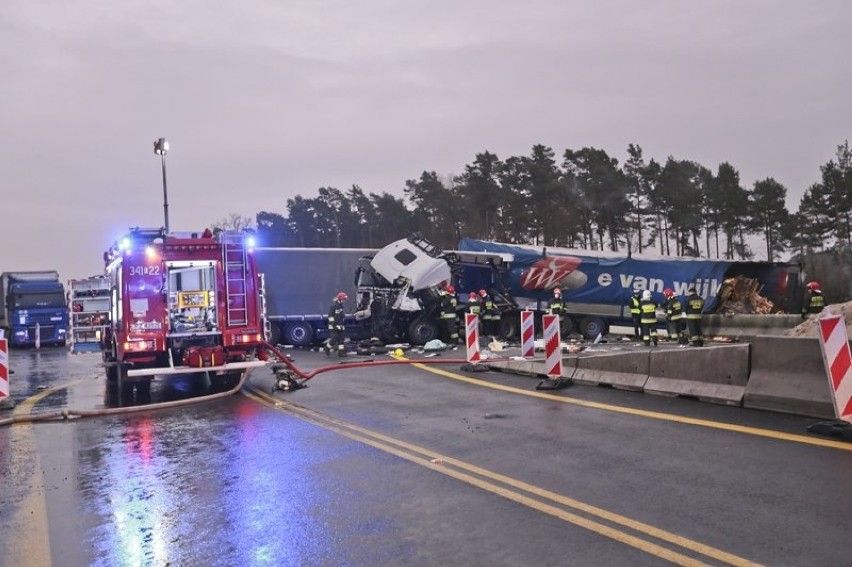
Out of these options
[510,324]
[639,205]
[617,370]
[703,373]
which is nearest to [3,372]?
[617,370]

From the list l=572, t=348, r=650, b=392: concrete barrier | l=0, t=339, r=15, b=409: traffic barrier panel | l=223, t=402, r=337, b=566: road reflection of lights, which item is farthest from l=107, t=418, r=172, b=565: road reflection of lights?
l=572, t=348, r=650, b=392: concrete barrier

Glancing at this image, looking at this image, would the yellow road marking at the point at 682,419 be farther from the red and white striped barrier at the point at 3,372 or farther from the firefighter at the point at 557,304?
the firefighter at the point at 557,304

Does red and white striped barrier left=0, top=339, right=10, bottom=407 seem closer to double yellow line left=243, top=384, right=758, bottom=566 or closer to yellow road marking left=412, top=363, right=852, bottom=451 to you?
double yellow line left=243, top=384, right=758, bottom=566

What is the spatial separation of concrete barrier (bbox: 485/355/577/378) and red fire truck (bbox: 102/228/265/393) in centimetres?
444

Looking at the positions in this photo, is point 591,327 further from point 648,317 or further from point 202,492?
point 202,492

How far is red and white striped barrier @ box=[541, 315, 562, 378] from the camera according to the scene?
10289mm

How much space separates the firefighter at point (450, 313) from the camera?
757 inches

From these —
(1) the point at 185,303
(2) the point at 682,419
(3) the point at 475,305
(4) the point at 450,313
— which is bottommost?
(2) the point at 682,419

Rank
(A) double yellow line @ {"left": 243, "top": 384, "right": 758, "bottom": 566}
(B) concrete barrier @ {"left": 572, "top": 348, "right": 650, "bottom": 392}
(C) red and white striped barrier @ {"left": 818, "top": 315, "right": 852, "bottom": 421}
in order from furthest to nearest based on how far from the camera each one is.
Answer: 1. (B) concrete barrier @ {"left": 572, "top": 348, "right": 650, "bottom": 392}
2. (C) red and white striped barrier @ {"left": 818, "top": 315, "right": 852, "bottom": 421}
3. (A) double yellow line @ {"left": 243, "top": 384, "right": 758, "bottom": 566}

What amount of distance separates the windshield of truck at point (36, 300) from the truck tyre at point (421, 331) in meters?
19.1

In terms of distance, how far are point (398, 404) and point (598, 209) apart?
145 feet

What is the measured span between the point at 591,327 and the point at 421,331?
6510mm

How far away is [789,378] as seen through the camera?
7520mm

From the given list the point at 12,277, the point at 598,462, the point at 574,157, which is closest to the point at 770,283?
the point at 598,462
